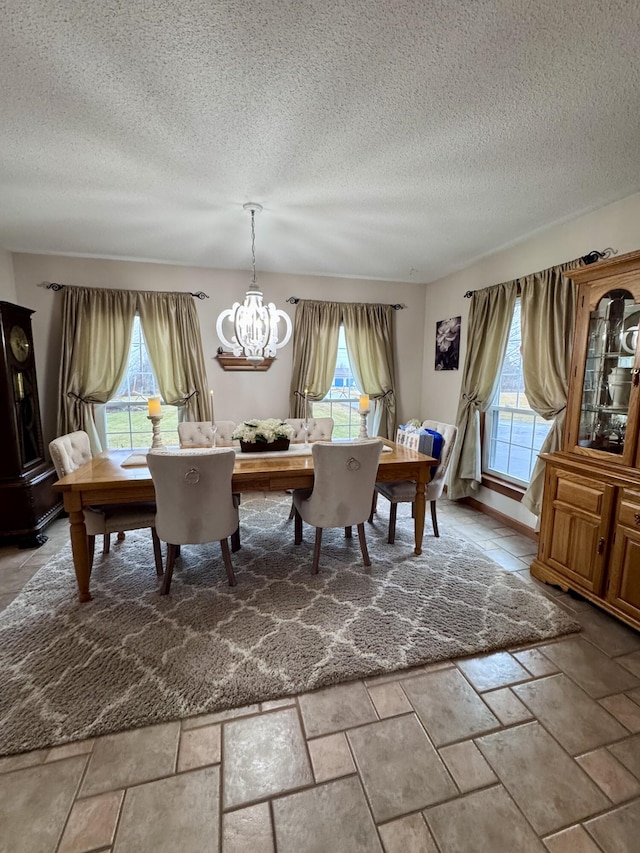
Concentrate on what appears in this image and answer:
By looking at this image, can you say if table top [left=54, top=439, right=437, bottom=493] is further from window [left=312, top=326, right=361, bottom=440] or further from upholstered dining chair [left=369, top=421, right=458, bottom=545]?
window [left=312, top=326, right=361, bottom=440]

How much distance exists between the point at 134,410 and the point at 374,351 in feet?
9.54

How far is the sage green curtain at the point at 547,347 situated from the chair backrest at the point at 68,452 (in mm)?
3531

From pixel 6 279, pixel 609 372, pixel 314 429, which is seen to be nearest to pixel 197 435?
pixel 314 429

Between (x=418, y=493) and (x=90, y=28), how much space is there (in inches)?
114

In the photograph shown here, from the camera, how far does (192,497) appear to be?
2.24m

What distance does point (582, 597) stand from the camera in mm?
2334

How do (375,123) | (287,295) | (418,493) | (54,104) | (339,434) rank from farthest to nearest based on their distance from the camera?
(339,434), (287,295), (418,493), (375,123), (54,104)

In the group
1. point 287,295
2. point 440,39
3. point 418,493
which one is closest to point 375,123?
point 440,39

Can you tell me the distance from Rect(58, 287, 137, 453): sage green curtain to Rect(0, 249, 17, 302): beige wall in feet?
1.42

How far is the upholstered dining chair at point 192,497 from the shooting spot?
2.15 meters

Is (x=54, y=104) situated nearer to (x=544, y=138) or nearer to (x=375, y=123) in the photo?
(x=375, y=123)

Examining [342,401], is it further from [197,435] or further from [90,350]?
[90,350]

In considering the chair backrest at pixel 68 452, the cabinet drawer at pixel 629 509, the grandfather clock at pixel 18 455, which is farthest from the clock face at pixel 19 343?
the cabinet drawer at pixel 629 509

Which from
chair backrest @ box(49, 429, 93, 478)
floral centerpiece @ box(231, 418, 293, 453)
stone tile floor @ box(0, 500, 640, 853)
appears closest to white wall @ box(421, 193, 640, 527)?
stone tile floor @ box(0, 500, 640, 853)
